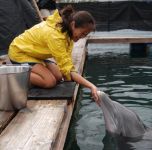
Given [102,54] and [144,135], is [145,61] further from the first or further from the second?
[144,135]

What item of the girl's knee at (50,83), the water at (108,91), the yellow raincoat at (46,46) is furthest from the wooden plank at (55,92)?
the water at (108,91)

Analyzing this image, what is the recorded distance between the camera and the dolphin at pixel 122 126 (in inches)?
162

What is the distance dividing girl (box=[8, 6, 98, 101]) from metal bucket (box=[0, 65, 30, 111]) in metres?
0.61

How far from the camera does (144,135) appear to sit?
4.20 metres

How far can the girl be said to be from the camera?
171 inches

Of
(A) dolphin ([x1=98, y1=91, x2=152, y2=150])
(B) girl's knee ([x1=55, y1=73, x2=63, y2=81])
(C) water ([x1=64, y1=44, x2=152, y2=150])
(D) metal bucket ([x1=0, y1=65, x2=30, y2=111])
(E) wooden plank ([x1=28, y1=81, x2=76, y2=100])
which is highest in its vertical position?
(D) metal bucket ([x1=0, y1=65, x2=30, y2=111])

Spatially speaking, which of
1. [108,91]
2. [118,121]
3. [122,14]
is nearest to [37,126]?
[118,121]

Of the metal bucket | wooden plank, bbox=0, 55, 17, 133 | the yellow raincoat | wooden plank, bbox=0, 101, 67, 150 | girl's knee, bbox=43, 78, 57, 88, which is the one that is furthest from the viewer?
girl's knee, bbox=43, 78, 57, 88

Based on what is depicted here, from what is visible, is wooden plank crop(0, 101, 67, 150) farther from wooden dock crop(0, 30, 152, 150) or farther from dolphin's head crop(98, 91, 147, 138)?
dolphin's head crop(98, 91, 147, 138)

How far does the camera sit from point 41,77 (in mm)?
4777

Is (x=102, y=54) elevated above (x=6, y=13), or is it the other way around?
(x=6, y=13)

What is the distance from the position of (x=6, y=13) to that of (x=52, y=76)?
323 cm

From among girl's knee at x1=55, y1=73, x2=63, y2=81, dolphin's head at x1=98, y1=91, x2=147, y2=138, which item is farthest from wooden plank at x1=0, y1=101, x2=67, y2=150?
girl's knee at x1=55, y1=73, x2=63, y2=81

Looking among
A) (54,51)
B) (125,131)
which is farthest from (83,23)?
(125,131)
